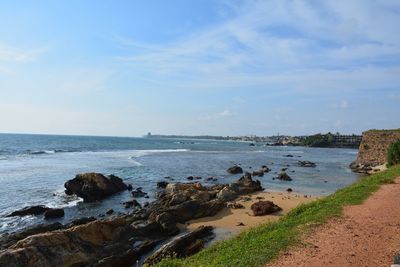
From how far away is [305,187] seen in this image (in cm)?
3800

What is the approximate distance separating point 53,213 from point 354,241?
19.3 meters

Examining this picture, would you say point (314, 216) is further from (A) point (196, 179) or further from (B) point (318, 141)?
(B) point (318, 141)

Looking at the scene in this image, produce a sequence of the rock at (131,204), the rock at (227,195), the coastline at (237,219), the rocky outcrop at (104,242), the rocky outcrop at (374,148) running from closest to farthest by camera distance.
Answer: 1. the rocky outcrop at (104,242)
2. the coastline at (237,219)
3. the rock at (131,204)
4. the rock at (227,195)
5. the rocky outcrop at (374,148)

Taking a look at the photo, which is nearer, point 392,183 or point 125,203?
point 392,183

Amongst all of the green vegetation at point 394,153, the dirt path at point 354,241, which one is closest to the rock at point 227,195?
the dirt path at point 354,241

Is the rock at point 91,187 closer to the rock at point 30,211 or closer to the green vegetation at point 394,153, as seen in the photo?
the rock at point 30,211

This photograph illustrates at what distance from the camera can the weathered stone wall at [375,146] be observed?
5578 centimetres

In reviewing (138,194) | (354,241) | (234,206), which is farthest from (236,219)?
(138,194)

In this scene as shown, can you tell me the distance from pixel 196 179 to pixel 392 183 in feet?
76.1

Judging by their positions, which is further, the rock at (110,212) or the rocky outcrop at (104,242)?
the rock at (110,212)

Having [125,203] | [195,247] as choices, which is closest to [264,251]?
[195,247]

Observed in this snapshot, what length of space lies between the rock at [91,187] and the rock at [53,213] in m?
5.73

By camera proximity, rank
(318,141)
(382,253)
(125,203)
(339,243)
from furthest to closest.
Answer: (318,141) < (125,203) < (339,243) < (382,253)

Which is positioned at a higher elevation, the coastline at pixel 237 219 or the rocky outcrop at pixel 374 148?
the rocky outcrop at pixel 374 148
